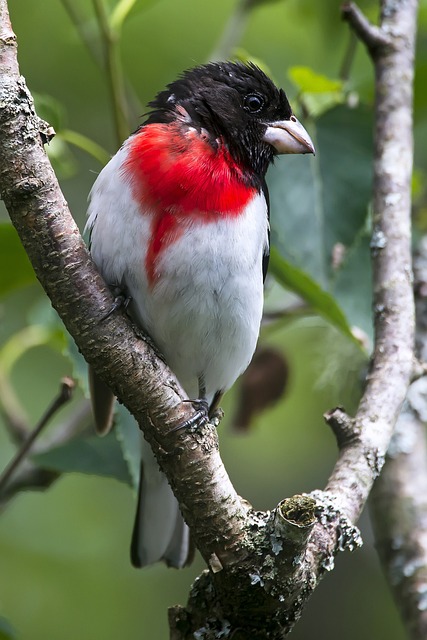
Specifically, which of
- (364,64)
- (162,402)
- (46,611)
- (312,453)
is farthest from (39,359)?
(162,402)

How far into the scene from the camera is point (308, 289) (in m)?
3.12

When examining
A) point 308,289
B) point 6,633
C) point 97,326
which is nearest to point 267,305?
point 308,289

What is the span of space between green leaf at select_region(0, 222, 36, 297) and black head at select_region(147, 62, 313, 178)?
0.65 metres

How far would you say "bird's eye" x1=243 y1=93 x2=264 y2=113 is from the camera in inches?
137

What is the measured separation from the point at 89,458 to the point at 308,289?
979mm

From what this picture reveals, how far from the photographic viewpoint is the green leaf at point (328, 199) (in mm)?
3469

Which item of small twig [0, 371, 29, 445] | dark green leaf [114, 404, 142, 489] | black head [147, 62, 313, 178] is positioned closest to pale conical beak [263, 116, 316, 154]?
black head [147, 62, 313, 178]

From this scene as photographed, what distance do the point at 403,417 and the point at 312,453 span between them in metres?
2.76

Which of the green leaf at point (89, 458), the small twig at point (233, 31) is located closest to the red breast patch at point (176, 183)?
the green leaf at point (89, 458)

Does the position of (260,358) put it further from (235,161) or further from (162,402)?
(162,402)

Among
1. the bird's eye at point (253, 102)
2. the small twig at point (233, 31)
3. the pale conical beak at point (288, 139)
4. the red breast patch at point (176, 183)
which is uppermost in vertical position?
the small twig at point (233, 31)

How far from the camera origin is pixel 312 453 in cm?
671

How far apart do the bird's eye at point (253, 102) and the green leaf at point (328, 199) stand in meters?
0.35

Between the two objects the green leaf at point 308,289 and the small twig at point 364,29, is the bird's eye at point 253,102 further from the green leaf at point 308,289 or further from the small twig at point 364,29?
the green leaf at point 308,289
